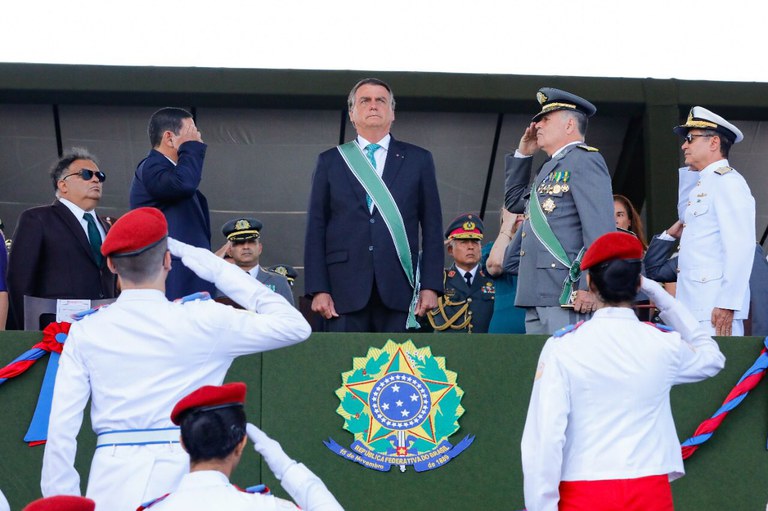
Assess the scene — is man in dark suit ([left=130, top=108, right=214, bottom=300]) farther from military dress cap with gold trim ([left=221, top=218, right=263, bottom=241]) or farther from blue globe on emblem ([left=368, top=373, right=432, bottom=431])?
military dress cap with gold trim ([left=221, top=218, right=263, bottom=241])

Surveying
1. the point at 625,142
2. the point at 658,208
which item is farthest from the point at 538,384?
the point at 625,142

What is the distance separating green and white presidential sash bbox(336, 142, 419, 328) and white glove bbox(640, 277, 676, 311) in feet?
5.40

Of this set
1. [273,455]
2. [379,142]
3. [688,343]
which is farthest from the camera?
[379,142]

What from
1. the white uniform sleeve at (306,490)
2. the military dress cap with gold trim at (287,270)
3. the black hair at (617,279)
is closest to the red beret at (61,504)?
the white uniform sleeve at (306,490)

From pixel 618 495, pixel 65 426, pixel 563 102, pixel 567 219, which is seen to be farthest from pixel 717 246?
pixel 65 426

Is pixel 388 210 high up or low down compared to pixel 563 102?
down

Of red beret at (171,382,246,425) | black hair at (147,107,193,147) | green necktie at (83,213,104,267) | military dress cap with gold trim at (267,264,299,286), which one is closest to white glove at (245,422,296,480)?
red beret at (171,382,246,425)

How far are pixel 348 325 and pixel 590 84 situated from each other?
5.30 metres

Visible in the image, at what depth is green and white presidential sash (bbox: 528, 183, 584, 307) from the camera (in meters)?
5.69

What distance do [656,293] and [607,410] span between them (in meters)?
0.51

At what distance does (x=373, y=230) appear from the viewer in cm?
598

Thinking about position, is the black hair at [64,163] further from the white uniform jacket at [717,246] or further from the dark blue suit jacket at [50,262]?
the white uniform jacket at [717,246]

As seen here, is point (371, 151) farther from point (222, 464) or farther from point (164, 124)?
point (222, 464)

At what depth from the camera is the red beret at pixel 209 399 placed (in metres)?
3.43
